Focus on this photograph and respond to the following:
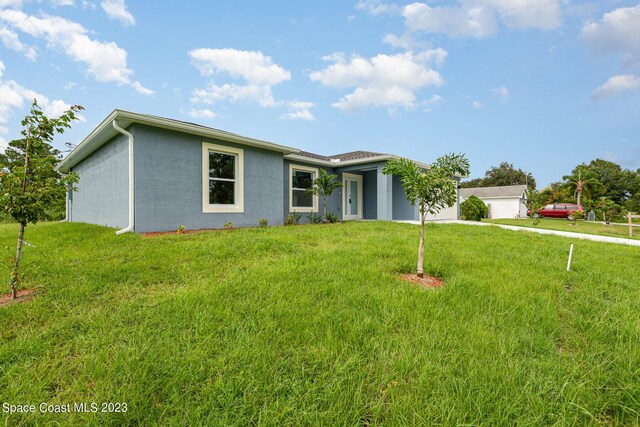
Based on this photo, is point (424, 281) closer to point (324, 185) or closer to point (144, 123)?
point (144, 123)

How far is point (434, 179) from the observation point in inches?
146

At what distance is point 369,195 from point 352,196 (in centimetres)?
101

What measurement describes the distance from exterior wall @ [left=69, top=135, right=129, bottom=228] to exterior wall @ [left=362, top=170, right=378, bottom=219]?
417 inches

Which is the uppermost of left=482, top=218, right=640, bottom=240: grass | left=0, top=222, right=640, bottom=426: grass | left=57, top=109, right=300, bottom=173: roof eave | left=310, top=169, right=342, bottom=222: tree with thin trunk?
Result: left=57, top=109, right=300, bottom=173: roof eave

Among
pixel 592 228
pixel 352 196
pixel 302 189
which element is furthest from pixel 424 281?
pixel 592 228

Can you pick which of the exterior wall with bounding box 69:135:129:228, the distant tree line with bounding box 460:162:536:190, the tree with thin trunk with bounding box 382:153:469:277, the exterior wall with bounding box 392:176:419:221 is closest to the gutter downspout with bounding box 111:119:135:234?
the exterior wall with bounding box 69:135:129:228

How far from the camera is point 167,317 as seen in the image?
2395 millimetres

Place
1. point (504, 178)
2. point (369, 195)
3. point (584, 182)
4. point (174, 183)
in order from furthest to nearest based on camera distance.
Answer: point (504, 178), point (584, 182), point (369, 195), point (174, 183)

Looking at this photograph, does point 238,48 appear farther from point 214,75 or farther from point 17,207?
point 17,207

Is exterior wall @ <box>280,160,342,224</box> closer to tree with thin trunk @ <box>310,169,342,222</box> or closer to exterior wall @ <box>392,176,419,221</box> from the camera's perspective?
tree with thin trunk @ <box>310,169,342,222</box>

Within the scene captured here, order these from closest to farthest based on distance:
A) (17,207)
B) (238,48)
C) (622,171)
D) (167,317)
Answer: (167,317), (17,207), (238,48), (622,171)

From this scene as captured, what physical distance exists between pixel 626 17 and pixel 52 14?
57.4 ft

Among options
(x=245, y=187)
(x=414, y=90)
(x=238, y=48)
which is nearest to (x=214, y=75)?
(x=238, y=48)

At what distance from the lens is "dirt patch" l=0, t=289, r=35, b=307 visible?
109 inches
